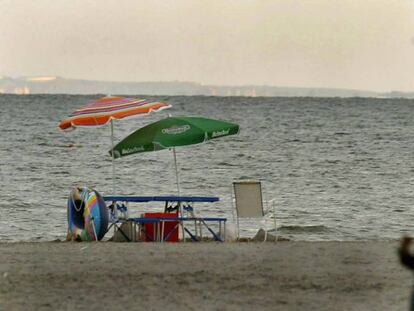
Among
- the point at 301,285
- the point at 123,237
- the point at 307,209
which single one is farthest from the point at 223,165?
the point at 301,285

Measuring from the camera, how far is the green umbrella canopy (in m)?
14.9

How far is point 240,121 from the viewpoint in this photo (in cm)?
9869

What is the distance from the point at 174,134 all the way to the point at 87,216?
167 cm

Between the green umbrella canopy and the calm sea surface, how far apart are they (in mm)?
4862

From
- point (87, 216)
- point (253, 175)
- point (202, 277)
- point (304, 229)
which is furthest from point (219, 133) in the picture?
point (253, 175)

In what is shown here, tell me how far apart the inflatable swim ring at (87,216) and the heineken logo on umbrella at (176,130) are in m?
1.30

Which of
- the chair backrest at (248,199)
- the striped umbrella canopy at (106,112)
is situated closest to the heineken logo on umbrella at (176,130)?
the striped umbrella canopy at (106,112)

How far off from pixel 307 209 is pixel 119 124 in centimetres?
6091

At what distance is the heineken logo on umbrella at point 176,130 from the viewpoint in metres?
15.1

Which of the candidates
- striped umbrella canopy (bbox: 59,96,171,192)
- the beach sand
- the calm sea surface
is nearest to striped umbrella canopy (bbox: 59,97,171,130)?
striped umbrella canopy (bbox: 59,96,171,192)

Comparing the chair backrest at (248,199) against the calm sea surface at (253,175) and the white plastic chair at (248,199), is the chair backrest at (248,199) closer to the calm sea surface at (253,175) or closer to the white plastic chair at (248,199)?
the white plastic chair at (248,199)

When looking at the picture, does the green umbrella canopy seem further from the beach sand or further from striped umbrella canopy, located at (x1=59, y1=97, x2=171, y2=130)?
the beach sand

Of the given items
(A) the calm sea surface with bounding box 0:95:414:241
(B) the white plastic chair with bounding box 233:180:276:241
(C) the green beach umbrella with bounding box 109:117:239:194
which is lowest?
(A) the calm sea surface with bounding box 0:95:414:241

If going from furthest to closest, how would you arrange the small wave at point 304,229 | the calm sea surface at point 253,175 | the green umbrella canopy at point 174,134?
the calm sea surface at point 253,175 < the small wave at point 304,229 < the green umbrella canopy at point 174,134
